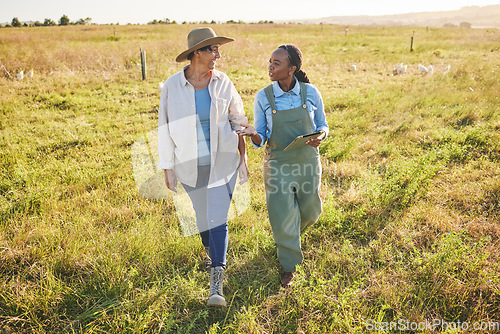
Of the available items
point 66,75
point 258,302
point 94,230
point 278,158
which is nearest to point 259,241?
point 258,302

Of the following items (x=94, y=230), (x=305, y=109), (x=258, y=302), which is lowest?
(x=258, y=302)

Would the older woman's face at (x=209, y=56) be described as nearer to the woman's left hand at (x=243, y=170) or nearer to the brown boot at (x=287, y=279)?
the woman's left hand at (x=243, y=170)

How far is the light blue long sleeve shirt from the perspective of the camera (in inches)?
110

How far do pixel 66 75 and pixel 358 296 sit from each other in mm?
12197

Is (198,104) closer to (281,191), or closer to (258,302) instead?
(281,191)

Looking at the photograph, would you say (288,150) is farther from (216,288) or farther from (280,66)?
(216,288)

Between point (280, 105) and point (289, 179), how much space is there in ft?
2.09

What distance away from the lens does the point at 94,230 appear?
3.35 m

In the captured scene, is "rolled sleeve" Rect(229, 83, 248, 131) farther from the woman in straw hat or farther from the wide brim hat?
the wide brim hat

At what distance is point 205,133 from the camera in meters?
2.81

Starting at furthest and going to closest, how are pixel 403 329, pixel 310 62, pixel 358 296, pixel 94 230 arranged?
pixel 310 62 → pixel 94 230 → pixel 358 296 → pixel 403 329

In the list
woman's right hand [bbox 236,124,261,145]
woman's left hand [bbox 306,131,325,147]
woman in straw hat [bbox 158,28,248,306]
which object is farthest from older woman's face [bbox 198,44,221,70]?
woman's left hand [bbox 306,131,325,147]

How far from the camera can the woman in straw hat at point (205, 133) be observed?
Result: 107 inches

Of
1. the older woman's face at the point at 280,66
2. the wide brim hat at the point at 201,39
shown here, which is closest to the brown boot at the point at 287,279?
the older woman's face at the point at 280,66
